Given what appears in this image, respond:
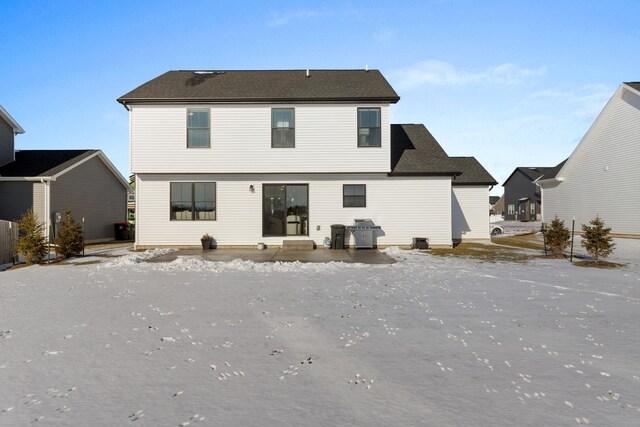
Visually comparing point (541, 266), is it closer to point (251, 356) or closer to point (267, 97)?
point (251, 356)

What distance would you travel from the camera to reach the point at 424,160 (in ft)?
57.0

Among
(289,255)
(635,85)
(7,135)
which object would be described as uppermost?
(635,85)

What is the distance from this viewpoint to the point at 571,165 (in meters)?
27.1

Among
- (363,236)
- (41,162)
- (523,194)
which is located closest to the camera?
(363,236)

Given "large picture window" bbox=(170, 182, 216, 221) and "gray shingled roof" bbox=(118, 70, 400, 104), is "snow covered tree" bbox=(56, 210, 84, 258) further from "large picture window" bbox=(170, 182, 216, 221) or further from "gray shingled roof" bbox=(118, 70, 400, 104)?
"gray shingled roof" bbox=(118, 70, 400, 104)


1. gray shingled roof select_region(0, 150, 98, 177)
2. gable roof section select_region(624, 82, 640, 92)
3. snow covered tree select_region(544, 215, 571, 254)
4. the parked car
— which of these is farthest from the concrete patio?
gable roof section select_region(624, 82, 640, 92)

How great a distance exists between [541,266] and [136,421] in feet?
41.4

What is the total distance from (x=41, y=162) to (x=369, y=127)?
21.0 metres

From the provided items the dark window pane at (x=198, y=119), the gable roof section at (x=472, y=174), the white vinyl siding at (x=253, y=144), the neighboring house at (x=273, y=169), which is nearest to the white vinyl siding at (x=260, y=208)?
the neighboring house at (x=273, y=169)

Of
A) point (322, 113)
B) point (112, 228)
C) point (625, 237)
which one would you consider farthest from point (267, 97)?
point (625, 237)

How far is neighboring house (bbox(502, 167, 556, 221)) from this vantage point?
5572 cm

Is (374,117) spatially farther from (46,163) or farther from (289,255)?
(46,163)

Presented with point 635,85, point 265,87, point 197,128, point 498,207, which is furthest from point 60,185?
point 498,207

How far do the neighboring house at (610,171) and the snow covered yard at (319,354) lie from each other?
59.9 ft
